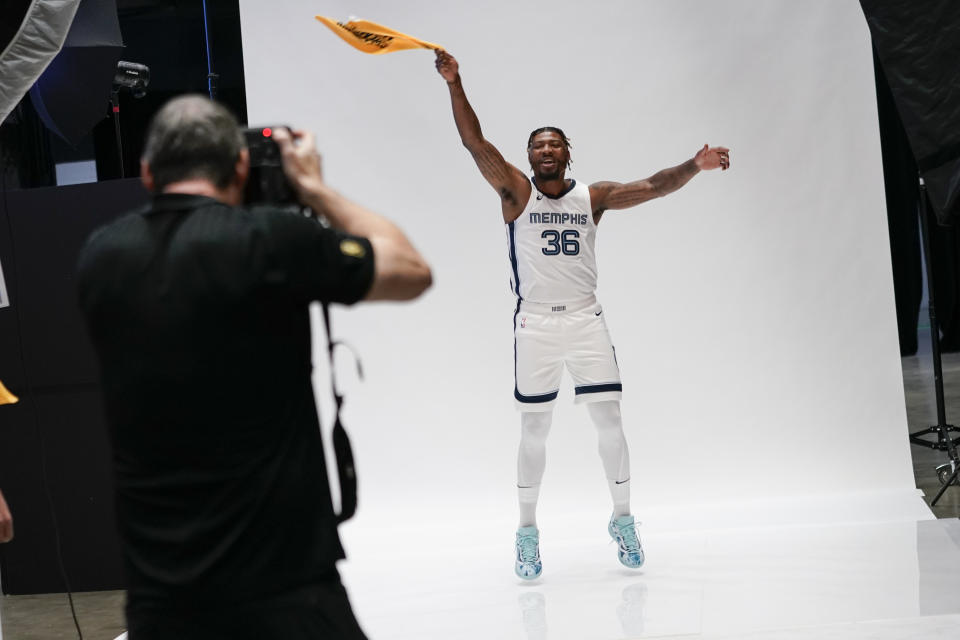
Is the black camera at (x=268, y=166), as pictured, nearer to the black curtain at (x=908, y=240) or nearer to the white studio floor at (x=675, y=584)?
the white studio floor at (x=675, y=584)

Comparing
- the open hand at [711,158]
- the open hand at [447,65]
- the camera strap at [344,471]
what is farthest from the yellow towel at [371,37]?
the camera strap at [344,471]

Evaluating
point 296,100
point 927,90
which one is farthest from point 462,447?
point 927,90

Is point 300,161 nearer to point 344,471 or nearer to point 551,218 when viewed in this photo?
point 344,471

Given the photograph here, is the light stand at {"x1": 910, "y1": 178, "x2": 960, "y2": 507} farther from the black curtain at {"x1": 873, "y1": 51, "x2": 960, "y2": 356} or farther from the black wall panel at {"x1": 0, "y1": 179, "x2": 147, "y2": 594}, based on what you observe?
the black curtain at {"x1": 873, "y1": 51, "x2": 960, "y2": 356}

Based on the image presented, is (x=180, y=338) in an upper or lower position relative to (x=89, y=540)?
upper

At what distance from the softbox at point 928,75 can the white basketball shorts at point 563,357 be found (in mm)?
1447

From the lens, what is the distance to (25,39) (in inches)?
127

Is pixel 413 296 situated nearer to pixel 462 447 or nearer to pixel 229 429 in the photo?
pixel 229 429

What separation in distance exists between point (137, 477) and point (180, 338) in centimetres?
21

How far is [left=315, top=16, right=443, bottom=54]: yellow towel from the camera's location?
338 centimetres

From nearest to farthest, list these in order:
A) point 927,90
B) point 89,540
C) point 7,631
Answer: point 927,90
point 7,631
point 89,540

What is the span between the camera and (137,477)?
1.53 metres

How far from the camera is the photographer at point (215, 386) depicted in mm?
1474

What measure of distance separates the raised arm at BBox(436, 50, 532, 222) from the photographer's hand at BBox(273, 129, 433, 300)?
2573 mm
